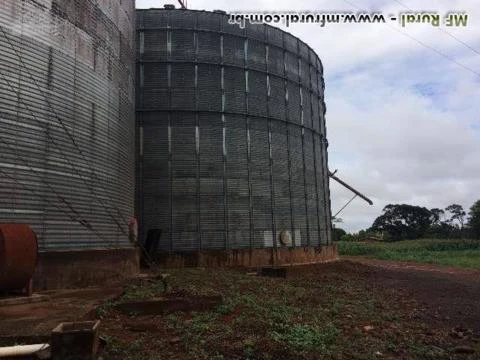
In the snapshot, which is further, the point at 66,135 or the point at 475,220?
the point at 475,220

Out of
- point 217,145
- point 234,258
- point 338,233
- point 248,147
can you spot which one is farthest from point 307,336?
point 338,233

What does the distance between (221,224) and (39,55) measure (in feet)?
39.2

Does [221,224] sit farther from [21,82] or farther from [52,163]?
[21,82]

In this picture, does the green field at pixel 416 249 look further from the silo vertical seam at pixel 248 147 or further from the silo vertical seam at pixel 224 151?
the silo vertical seam at pixel 224 151

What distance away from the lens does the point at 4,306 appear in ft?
34.9

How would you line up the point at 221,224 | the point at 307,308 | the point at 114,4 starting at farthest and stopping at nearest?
the point at 221,224
the point at 114,4
the point at 307,308

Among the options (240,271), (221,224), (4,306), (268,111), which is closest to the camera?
(4,306)

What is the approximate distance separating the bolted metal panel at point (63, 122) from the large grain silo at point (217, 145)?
15.8ft

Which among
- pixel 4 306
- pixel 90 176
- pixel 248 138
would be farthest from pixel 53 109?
pixel 248 138

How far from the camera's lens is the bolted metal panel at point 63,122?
41.4ft

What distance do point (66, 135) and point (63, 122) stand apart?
14.9 inches

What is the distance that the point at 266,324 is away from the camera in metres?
9.60

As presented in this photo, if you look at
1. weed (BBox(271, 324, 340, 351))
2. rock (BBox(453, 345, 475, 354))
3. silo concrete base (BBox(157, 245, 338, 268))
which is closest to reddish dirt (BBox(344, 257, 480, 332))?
rock (BBox(453, 345, 475, 354))

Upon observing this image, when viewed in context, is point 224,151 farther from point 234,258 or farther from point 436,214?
point 436,214
